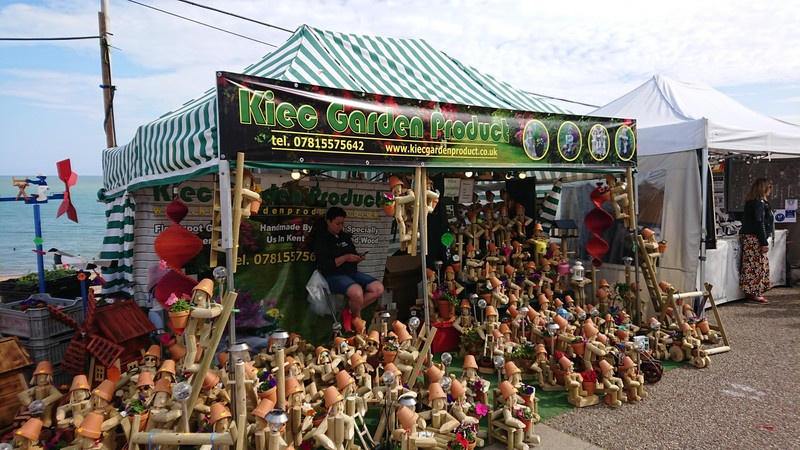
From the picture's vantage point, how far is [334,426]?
2.95 metres

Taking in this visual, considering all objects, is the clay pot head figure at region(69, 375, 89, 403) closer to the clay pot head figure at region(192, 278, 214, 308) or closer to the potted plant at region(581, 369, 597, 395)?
the clay pot head figure at region(192, 278, 214, 308)

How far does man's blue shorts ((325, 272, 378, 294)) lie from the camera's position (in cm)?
529

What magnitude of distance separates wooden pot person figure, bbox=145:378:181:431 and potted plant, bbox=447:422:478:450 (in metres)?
1.87

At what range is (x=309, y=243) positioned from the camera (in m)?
5.64

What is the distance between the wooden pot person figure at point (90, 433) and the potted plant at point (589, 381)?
396cm

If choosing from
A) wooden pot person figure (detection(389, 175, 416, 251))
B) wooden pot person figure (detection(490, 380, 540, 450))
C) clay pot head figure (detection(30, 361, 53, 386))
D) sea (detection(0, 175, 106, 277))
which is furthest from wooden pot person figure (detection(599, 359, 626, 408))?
sea (detection(0, 175, 106, 277))

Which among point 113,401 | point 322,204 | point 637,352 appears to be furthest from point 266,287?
point 637,352

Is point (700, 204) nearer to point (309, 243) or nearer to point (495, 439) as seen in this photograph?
point (495, 439)

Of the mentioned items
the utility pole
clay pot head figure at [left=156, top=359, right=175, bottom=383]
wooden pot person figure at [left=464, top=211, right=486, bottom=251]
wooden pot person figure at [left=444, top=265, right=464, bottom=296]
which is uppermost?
the utility pole

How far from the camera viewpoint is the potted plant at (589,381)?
426 cm

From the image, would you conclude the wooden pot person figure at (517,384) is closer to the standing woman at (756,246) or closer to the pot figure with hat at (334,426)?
the pot figure with hat at (334,426)

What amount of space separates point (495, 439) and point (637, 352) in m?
1.98

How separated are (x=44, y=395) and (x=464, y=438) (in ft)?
10.5

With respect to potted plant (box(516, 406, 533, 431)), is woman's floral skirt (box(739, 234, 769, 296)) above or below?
above
